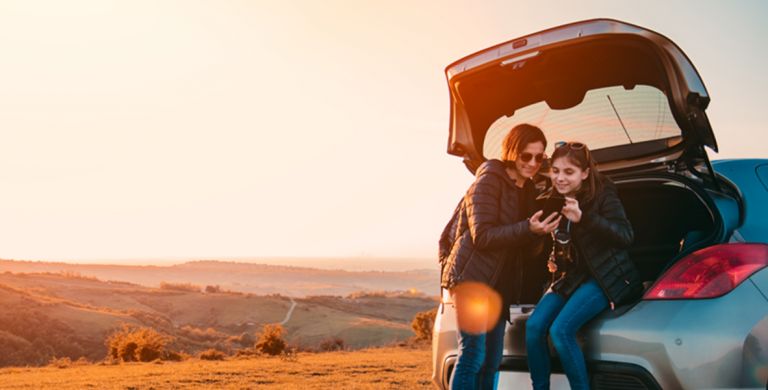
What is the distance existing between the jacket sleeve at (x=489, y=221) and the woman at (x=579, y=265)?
0.19 meters

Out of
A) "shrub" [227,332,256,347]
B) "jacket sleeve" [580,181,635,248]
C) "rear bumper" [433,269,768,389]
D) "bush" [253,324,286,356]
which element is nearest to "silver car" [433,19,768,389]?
"rear bumper" [433,269,768,389]

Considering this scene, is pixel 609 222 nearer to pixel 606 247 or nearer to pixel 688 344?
pixel 606 247

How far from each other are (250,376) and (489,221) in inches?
370

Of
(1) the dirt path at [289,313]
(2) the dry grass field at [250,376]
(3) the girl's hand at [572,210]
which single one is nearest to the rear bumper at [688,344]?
(3) the girl's hand at [572,210]

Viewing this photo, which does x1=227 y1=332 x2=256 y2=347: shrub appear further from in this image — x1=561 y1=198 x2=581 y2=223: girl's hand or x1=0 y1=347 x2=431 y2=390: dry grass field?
x1=561 y1=198 x2=581 y2=223: girl's hand

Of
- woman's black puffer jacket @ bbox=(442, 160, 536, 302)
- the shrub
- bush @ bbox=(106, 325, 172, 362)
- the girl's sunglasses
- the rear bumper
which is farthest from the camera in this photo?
the shrub

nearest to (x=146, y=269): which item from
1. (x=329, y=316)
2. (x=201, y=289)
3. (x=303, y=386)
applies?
(x=201, y=289)

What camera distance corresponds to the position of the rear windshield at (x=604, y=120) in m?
4.80

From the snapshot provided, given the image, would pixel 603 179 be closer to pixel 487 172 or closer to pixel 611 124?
pixel 487 172

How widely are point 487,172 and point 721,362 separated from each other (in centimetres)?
145

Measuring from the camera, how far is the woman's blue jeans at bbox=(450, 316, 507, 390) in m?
4.29

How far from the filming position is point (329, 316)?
6938 cm

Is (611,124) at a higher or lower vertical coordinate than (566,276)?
higher

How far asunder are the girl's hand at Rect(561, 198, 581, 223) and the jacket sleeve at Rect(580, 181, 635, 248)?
6 cm
